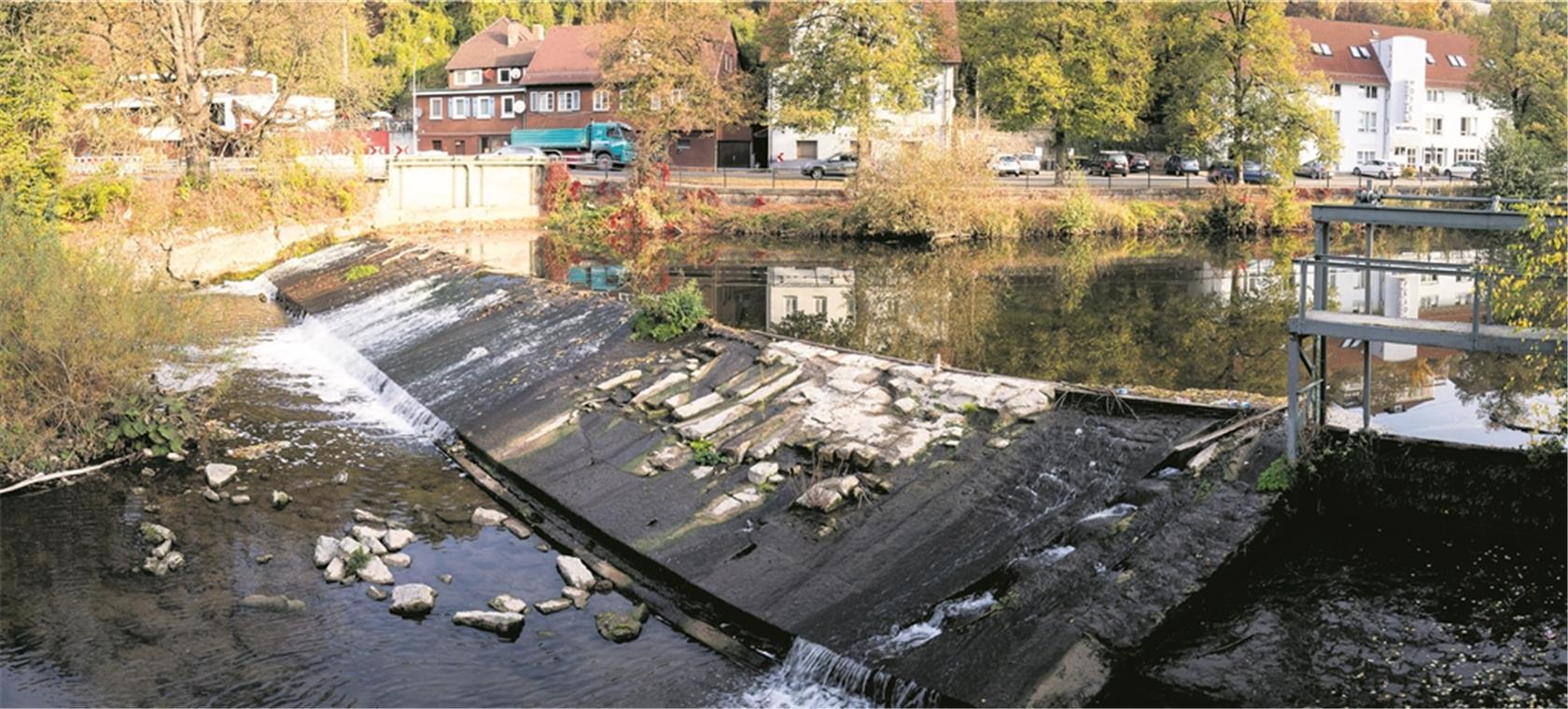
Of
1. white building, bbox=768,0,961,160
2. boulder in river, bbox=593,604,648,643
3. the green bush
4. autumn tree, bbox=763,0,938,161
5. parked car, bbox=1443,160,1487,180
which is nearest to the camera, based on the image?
boulder in river, bbox=593,604,648,643

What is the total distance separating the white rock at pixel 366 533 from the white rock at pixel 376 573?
84 centimetres

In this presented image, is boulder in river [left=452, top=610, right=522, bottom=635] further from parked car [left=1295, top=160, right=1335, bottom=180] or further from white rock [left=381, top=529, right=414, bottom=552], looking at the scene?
parked car [left=1295, top=160, right=1335, bottom=180]

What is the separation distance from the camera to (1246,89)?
56.7 metres

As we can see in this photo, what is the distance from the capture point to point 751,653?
42.4 feet

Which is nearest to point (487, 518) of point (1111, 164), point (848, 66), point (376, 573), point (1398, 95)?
point (376, 573)

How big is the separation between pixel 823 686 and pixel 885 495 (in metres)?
3.69

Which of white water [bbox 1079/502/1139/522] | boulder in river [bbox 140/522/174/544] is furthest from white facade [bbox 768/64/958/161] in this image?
white water [bbox 1079/502/1139/522]

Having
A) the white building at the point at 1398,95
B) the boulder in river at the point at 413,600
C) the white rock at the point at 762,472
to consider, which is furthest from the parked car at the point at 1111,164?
the boulder in river at the point at 413,600

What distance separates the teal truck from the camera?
69.8m

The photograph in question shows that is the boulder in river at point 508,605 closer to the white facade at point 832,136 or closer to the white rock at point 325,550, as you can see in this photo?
the white rock at point 325,550

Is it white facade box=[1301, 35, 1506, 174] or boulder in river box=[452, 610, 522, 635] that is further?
white facade box=[1301, 35, 1506, 174]

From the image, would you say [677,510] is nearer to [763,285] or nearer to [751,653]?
[751,653]

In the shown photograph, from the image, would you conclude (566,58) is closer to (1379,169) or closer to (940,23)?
(940,23)

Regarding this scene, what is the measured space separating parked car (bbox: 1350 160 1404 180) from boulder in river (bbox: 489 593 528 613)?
71092 millimetres
